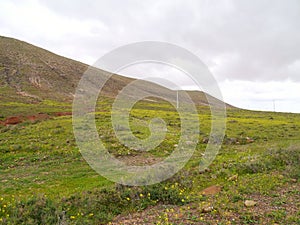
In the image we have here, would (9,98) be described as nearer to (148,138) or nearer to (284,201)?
Result: (148,138)

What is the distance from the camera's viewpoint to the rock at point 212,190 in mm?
10659

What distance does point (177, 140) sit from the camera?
22.3m

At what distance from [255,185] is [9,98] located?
195ft

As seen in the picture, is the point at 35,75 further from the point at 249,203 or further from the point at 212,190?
the point at 249,203

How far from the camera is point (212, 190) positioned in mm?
10930

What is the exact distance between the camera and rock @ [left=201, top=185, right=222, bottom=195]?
10659 millimetres

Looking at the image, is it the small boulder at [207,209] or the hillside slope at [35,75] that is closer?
the small boulder at [207,209]

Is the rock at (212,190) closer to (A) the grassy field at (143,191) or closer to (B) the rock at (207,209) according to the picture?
(A) the grassy field at (143,191)

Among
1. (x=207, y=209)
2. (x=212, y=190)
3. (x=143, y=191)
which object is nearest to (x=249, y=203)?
(x=207, y=209)

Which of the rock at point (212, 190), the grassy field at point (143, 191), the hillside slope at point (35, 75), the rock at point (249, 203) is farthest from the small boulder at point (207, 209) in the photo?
the hillside slope at point (35, 75)

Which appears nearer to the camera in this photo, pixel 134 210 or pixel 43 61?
pixel 134 210

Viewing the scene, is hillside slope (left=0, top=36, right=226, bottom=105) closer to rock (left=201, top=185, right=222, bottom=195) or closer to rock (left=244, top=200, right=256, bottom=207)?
rock (left=201, top=185, right=222, bottom=195)

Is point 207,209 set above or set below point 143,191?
below

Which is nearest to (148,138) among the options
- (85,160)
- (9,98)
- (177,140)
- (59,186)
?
(177,140)
